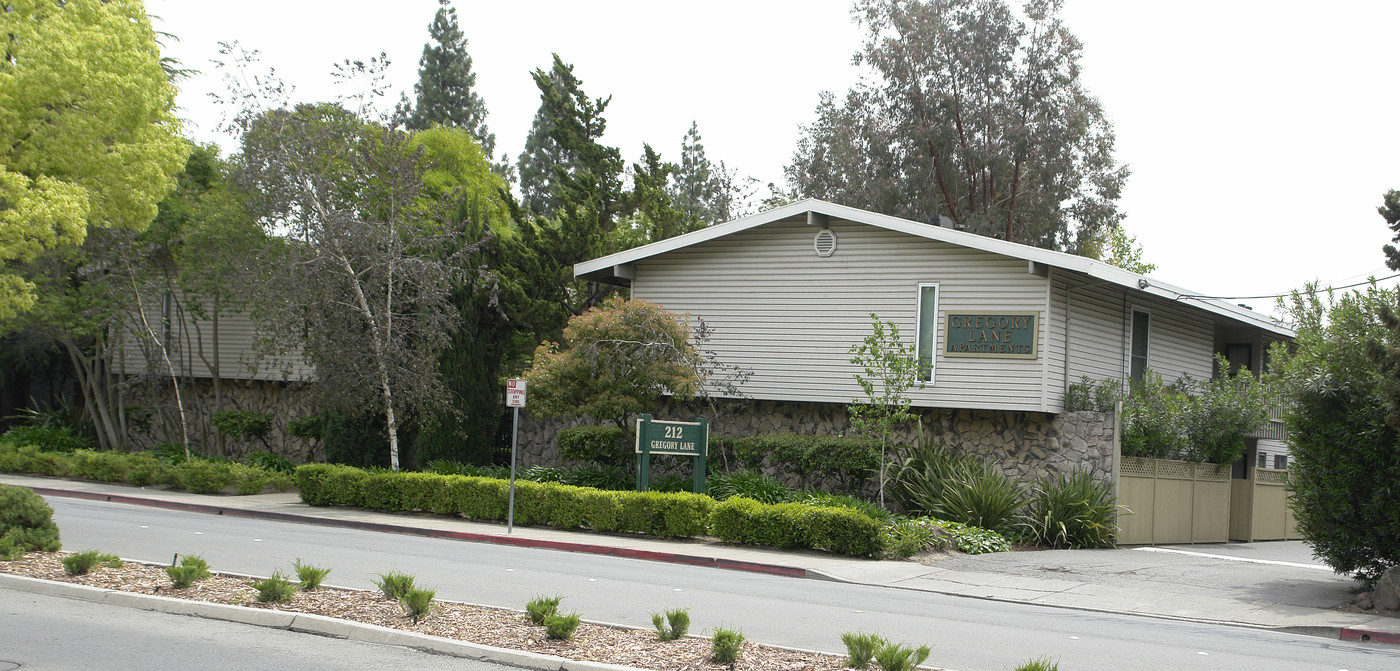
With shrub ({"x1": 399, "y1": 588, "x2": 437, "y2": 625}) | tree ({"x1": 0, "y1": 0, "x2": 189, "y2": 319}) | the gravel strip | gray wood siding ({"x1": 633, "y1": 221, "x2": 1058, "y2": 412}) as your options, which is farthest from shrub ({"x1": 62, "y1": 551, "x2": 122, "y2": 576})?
gray wood siding ({"x1": 633, "y1": 221, "x2": 1058, "y2": 412})

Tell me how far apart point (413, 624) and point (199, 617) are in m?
1.90

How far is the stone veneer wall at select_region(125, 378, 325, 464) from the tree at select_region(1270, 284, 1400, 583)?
21.3 meters

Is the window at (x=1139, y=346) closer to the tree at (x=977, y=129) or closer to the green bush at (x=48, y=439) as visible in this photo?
the tree at (x=977, y=129)

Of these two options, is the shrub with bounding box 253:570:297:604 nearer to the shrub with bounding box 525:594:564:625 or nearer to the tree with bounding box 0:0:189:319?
the shrub with bounding box 525:594:564:625

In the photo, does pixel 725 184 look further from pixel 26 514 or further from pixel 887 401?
pixel 26 514

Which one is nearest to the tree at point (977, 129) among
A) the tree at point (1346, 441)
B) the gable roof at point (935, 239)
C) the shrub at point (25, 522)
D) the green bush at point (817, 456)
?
the gable roof at point (935, 239)

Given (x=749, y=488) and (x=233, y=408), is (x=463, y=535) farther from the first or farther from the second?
(x=233, y=408)

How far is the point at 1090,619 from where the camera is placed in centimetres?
1179

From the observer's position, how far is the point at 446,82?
200 ft

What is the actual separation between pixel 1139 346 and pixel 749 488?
29.8 feet

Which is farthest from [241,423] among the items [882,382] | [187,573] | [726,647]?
[726,647]

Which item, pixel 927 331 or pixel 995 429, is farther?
pixel 927 331

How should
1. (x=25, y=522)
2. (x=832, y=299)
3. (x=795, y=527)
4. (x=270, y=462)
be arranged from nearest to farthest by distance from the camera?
(x=25, y=522), (x=795, y=527), (x=832, y=299), (x=270, y=462)

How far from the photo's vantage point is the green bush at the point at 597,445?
2181 centimetres
